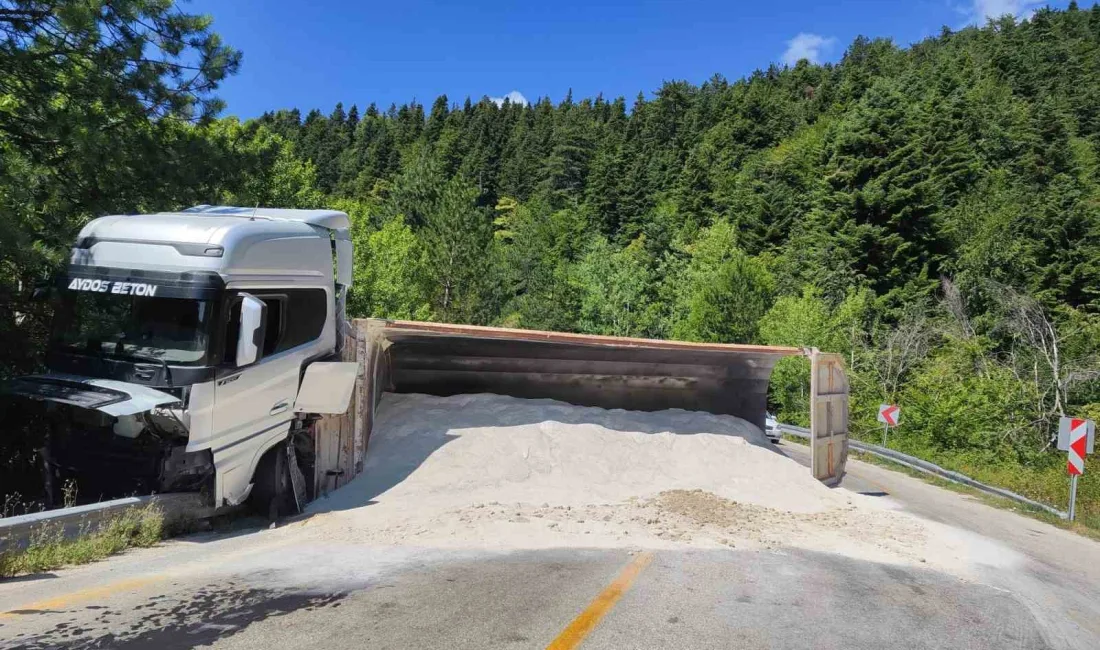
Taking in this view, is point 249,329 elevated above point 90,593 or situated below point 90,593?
above

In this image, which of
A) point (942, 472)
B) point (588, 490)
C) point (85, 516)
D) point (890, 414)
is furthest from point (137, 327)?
point (890, 414)

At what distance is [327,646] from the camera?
4426mm

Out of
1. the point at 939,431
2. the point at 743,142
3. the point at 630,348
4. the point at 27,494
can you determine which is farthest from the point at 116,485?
the point at 743,142

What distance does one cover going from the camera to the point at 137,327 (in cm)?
717

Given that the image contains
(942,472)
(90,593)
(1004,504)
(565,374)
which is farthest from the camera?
(942,472)

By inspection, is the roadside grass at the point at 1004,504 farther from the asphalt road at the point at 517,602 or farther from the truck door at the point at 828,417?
the asphalt road at the point at 517,602

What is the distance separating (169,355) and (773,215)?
69804 mm

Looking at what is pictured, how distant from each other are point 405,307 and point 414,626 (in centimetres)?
3670

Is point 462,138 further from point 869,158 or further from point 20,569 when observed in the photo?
point 20,569

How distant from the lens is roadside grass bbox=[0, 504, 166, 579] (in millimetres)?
5699

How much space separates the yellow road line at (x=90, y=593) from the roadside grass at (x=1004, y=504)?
14863mm

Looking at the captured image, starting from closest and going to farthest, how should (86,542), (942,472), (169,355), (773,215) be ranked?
(86,542), (169,355), (942,472), (773,215)

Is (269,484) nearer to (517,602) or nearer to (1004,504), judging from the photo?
(517,602)

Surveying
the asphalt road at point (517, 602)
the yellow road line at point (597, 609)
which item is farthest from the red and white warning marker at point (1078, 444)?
the yellow road line at point (597, 609)
